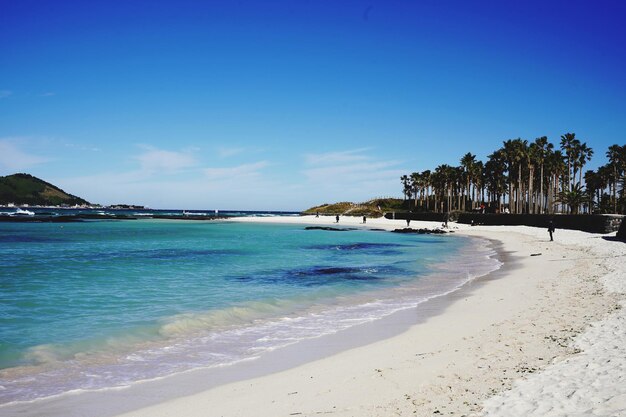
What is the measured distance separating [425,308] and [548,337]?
5.08m

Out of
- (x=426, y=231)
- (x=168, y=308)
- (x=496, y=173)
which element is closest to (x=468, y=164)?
(x=496, y=173)

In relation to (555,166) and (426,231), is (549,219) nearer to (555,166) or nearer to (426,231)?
(426,231)

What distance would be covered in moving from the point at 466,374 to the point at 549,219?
57.0 m

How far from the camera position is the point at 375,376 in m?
7.32

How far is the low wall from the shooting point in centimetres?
4294

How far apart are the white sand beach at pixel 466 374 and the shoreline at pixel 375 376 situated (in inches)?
0.8

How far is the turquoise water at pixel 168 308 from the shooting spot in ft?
28.6

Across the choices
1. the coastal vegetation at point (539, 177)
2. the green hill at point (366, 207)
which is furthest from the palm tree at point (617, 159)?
the green hill at point (366, 207)

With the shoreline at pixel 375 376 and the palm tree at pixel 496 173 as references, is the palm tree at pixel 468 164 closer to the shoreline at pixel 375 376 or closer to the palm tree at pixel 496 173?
the palm tree at pixel 496 173

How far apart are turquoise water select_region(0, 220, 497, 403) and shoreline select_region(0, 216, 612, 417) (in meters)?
1.07

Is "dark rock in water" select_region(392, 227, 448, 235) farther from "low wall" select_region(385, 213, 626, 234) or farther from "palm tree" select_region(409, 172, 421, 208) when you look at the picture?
"palm tree" select_region(409, 172, 421, 208)

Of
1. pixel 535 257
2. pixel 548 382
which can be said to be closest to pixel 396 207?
pixel 535 257

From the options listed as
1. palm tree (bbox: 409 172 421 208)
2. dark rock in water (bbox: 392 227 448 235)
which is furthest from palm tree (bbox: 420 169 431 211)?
dark rock in water (bbox: 392 227 448 235)

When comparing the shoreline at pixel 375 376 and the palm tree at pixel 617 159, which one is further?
the palm tree at pixel 617 159
